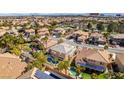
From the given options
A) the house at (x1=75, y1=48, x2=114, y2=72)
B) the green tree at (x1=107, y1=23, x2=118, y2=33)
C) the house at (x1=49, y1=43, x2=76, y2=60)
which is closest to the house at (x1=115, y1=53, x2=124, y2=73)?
the house at (x1=75, y1=48, x2=114, y2=72)

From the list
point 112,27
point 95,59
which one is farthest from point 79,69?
point 112,27

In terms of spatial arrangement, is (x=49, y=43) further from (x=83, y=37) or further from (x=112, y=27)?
(x=112, y=27)

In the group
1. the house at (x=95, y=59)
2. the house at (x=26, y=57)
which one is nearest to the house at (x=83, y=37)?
the house at (x=95, y=59)

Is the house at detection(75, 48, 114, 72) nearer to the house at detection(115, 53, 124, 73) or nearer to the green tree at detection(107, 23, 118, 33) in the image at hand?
the house at detection(115, 53, 124, 73)
